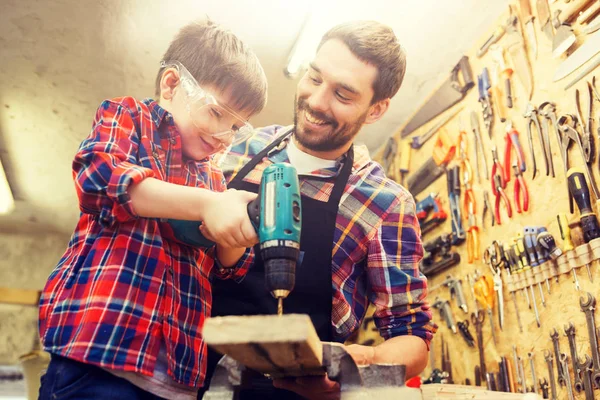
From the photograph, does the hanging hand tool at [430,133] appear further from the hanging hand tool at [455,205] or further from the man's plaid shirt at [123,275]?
the man's plaid shirt at [123,275]

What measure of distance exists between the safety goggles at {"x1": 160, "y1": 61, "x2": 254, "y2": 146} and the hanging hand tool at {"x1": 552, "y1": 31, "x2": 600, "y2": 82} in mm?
1371

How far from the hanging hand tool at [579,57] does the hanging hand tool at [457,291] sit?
112 cm

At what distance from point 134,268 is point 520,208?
5.77 feet

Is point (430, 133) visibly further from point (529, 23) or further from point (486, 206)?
point (529, 23)

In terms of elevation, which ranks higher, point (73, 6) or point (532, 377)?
point (73, 6)

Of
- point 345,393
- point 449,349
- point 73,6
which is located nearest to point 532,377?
point 449,349

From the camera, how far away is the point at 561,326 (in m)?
1.81

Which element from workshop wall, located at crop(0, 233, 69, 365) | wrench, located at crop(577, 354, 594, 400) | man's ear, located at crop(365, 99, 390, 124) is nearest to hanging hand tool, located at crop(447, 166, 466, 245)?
wrench, located at crop(577, 354, 594, 400)

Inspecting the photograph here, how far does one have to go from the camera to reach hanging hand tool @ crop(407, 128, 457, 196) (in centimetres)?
274

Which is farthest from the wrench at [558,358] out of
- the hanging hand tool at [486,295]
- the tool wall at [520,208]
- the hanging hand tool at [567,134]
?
the hanging hand tool at [567,134]

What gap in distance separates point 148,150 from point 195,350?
43 cm

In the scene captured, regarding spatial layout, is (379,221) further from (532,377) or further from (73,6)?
(73,6)

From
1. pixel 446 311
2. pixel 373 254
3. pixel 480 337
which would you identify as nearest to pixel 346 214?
pixel 373 254

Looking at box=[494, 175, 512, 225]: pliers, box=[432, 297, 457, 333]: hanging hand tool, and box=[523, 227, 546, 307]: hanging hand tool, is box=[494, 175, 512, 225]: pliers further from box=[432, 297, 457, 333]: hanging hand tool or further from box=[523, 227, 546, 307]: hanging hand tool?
box=[432, 297, 457, 333]: hanging hand tool
